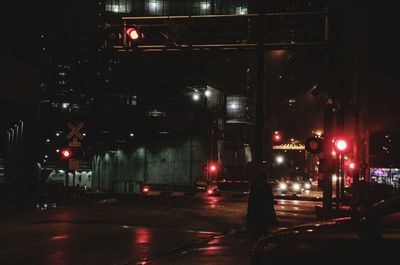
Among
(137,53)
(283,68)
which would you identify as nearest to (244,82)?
(283,68)

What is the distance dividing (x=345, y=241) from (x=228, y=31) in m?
13.6

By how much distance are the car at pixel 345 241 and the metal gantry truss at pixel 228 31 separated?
448 inches

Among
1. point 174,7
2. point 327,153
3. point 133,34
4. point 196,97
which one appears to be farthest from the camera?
point 174,7

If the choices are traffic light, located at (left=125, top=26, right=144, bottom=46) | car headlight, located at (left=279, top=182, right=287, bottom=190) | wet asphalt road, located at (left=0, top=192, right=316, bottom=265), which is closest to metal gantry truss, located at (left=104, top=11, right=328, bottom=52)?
traffic light, located at (left=125, top=26, right=144, bottom=46)

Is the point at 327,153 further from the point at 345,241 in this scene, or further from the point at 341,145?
the point at 345,241

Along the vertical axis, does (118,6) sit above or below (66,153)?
above

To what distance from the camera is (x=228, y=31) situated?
19469mm

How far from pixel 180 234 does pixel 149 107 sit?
47.0m

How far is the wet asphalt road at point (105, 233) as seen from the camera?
43.1 feet

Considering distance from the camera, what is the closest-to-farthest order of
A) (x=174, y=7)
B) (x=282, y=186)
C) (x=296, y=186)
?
(x=282, y=186) → (x=296, y=186) → (x=174, y=7)

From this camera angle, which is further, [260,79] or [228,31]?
[228,31]

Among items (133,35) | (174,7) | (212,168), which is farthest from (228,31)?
(174,7)

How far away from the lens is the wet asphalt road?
13133 mm

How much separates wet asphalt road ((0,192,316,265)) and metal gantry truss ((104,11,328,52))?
17.9ft
